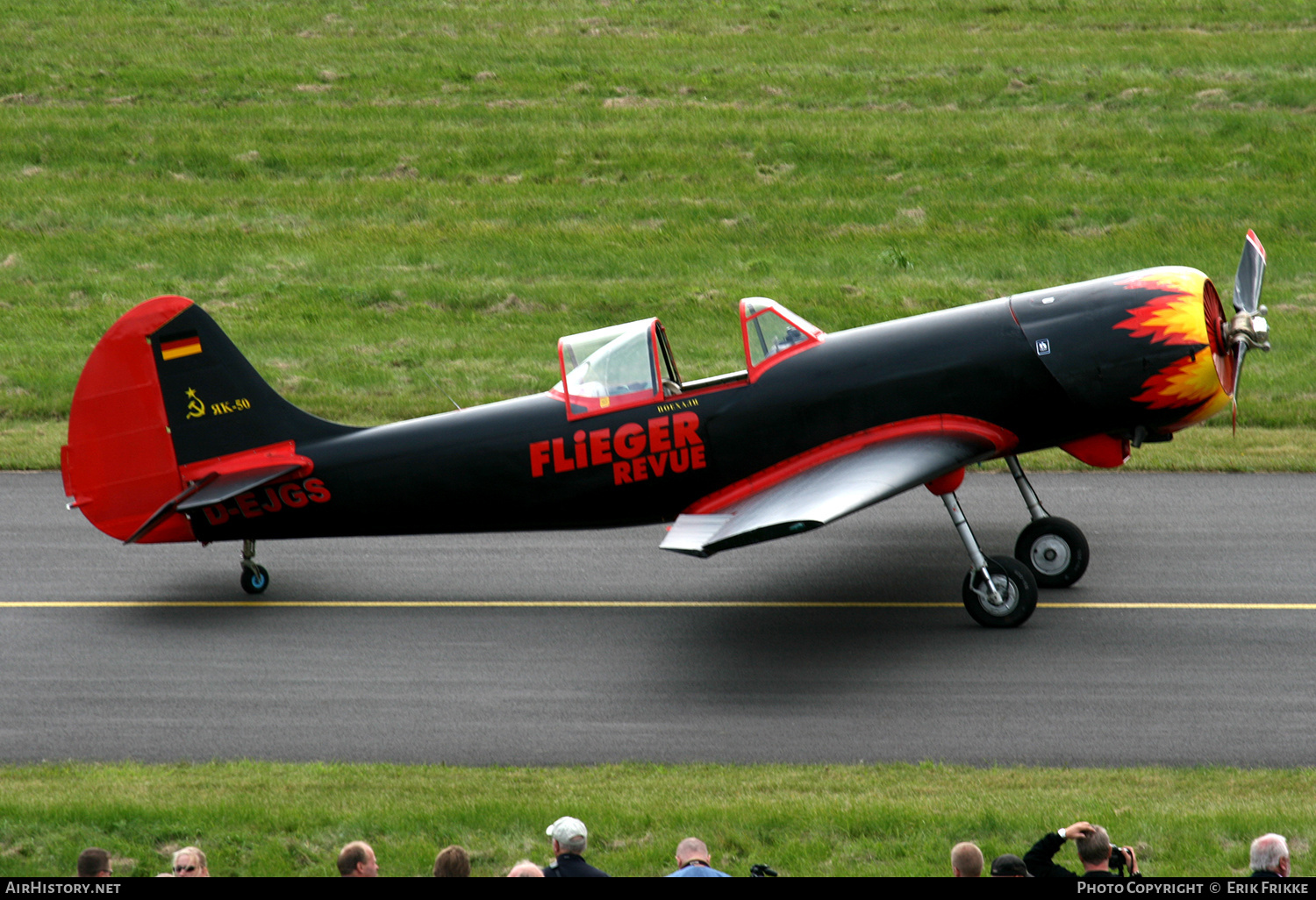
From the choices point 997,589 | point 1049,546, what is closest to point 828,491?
point 997,589

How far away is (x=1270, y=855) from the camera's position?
628 centimetres

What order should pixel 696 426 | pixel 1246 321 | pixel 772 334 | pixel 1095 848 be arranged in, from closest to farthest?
pixel 1095 848 → pixel 1246 321 → pixel 696 426 → pixel 772 334

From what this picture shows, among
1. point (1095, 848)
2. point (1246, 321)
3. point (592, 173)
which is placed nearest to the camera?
point (1095, 848)

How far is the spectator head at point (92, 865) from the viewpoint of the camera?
250 inches

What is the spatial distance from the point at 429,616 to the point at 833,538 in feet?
15.0

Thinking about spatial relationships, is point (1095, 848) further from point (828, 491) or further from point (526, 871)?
point (828, 491)

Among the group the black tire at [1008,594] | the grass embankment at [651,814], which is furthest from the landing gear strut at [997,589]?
the grass embankment at [651,814]

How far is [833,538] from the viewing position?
50.7 feet

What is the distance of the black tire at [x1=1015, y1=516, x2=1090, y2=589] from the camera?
44.8 ft

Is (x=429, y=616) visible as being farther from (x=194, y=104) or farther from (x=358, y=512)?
(x=194, y=104)

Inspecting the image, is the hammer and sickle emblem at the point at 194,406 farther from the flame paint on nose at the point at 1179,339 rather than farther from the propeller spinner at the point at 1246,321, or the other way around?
the propeller spinner at the point at 1246,321

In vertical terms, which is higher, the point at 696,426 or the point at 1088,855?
the point at 696,426

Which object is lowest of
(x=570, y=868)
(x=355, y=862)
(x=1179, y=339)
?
(x=570, y=868)

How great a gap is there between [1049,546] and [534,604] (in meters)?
4.98
